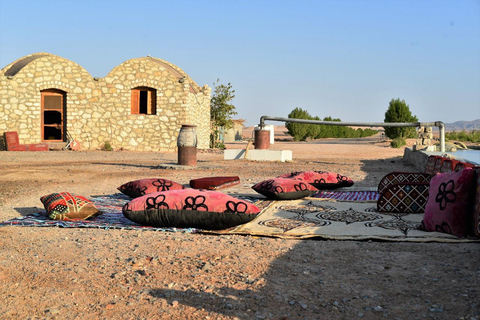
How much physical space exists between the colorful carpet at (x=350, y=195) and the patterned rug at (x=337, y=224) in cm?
55

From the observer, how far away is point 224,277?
3.22 m

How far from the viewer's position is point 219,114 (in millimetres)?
25125

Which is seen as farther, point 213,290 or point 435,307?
point 213,290

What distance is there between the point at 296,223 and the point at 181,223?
106cm

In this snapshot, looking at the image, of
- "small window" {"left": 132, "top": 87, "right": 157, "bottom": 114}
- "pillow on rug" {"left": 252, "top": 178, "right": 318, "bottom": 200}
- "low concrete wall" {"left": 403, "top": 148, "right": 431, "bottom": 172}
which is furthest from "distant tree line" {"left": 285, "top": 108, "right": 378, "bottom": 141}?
"pillow on rug" {"left": 252, "top": 178, "right": 318, "bottom": 200}

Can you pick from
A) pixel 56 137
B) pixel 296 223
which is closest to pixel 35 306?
pixel 296 223

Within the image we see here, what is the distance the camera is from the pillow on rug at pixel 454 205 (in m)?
4.27

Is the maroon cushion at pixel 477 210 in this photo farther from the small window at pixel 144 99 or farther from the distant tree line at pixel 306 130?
the distant tree line at pixel 306 130

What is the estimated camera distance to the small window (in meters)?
19.1

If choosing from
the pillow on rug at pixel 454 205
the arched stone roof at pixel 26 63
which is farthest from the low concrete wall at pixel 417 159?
the arched stone roof at pixel 26 63

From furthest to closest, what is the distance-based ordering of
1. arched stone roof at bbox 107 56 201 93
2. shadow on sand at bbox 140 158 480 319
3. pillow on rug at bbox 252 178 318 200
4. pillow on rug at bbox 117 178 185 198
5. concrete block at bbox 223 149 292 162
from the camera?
arched stone roof at bbox 107 56 201 93, concrete block at bbox 223 149 292 162, pillow on rug at bbox 252 178 318 200, pillow on rug at bbox 117 178 185 198, shadow on sand at bbox 140 158 480 319

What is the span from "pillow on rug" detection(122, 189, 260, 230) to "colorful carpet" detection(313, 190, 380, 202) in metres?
2.25

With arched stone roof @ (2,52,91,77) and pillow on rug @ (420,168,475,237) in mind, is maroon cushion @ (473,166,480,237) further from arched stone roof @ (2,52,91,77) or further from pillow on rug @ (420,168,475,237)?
arched stone roof @ (2,52,91,77)

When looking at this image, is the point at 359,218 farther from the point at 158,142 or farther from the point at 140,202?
the point at 158,142
